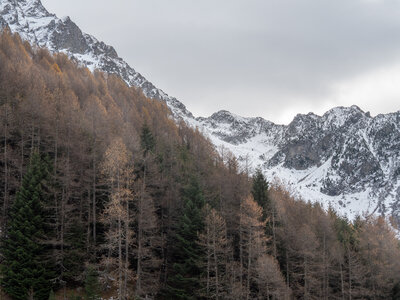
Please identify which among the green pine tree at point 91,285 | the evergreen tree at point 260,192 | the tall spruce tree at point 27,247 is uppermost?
the evergreen tree at point 260,192

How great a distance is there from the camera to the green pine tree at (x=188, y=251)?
32.2 meters

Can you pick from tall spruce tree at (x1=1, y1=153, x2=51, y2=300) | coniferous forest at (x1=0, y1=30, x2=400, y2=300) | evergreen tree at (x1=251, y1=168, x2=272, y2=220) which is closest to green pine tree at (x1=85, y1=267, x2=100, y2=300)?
coniferous forest at (x1=0, y1=30, x2=400, y2=300)

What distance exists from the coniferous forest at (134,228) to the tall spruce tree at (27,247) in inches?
4.0

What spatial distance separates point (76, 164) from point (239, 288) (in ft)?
66.9

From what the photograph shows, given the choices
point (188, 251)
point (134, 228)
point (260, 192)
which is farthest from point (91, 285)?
point (260, 192)

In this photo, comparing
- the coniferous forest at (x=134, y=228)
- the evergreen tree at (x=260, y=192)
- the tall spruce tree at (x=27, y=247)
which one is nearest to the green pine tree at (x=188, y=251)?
the coniferous forest at (x=134, y=228)

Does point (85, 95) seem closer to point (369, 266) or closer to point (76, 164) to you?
point (76, 164)

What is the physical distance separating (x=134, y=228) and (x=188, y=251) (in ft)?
19.8

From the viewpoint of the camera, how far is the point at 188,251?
32.8 m

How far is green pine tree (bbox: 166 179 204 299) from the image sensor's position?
32188 mm

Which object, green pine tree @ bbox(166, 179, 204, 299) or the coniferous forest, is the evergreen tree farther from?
green pine tree @ bbox(166, 179, 204, 299)

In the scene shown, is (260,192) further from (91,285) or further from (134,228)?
(91,285)

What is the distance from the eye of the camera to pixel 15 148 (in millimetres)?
34188

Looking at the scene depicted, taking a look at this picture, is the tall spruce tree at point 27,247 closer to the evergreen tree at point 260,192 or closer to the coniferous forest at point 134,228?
the coniferous forest at point 134,228
